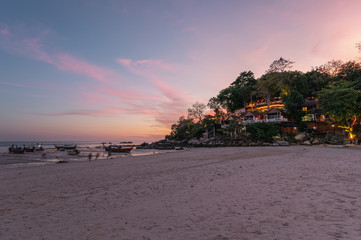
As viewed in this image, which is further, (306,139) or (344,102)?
(306,139)

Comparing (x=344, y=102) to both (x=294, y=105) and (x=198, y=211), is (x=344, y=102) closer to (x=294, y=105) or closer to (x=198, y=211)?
(x=294, y=105)

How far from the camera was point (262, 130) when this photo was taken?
45438 mm

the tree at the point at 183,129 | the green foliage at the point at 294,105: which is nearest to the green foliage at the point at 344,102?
the green foliage at the point at 294,105

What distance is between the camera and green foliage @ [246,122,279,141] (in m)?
44.3

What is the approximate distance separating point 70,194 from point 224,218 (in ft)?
22.9

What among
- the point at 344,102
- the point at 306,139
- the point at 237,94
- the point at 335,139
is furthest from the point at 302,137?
the point at 237,94

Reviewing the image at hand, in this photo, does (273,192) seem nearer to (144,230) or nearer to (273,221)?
(273,221)

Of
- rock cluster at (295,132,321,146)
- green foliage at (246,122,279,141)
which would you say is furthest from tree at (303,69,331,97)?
green foliage at (246,122,279,141)

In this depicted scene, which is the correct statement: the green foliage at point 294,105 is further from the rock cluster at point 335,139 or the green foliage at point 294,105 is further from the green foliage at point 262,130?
the rock cluster at point 335,139

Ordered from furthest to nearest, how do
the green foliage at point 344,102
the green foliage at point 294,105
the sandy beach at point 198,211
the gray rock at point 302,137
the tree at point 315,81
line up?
1. the tree at point 315,81
2. the green foliage at point 294,105
3. the gray rock at point 302,137
4. the green foliage at point 344,102
5. the sandy beach at point 198,211

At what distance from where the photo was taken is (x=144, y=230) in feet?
13.0

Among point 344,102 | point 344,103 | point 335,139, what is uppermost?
point 344,102

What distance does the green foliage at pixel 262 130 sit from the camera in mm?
44319

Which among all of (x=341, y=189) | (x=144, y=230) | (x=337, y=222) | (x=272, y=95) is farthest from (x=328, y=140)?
(x=144, y=230)
